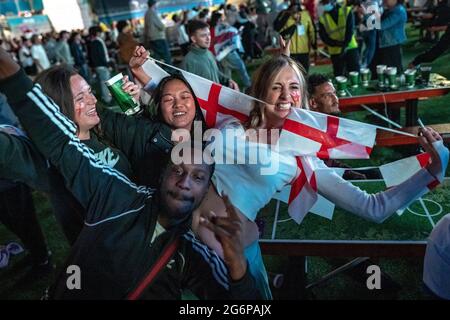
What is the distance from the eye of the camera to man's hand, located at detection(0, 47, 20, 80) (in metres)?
1.43

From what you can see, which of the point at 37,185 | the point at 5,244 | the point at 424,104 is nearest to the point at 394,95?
the point at 424,104

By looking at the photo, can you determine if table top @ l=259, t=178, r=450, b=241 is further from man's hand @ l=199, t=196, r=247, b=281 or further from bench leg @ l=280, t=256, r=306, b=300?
man's hand @ l=199, t=196, r=247, b=281

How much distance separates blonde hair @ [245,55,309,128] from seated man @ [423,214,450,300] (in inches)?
40.7

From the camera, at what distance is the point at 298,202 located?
85.9 inches

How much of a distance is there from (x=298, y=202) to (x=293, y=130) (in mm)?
420

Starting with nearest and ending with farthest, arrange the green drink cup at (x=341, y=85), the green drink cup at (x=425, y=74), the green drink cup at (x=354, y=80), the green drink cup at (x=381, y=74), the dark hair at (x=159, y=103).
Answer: the dark hair at (x=159, y=103) → the green drink cup at (x=425, y=74) → the green drink cup at (x=381, y=74) → the green drink cup at (x=341, y=85) → the green drink cup at (x=354, y=80)

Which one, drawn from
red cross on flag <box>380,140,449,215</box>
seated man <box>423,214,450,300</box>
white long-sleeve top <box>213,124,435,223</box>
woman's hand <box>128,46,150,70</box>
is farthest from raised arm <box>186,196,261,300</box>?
woman's hand <box>128,46,150,70</box>

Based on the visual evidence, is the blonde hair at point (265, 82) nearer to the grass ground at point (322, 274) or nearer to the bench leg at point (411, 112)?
the grass ground at point (322, 274)

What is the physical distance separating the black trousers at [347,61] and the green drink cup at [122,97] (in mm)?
5441

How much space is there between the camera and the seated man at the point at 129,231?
1471 mm

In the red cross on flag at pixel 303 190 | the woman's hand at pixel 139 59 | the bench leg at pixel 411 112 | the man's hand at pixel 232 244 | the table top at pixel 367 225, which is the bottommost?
the bench leg at pixel 411 112

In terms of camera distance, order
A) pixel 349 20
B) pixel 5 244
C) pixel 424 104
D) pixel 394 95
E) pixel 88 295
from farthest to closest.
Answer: pixel 349 20, pixel 424 104, pixel 394 95, pixel 5 244, pixel 88 295

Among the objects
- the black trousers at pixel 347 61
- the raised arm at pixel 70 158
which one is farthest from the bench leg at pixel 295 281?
the black trousers at pixel 347 61
